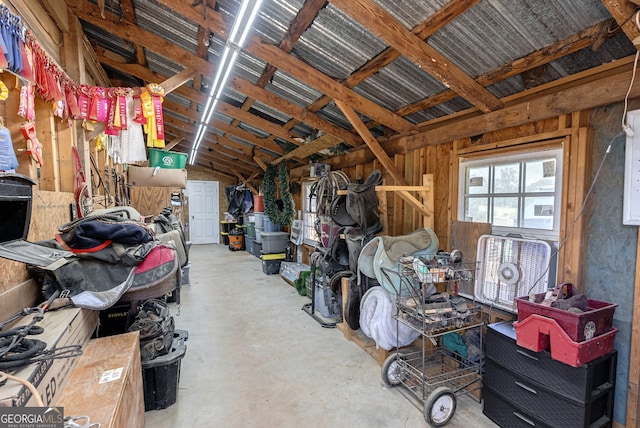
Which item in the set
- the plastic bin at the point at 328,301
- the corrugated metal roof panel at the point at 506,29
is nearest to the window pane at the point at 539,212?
the corrugated metal roof panel at the point at 506,29

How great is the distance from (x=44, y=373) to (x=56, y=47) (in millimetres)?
3124

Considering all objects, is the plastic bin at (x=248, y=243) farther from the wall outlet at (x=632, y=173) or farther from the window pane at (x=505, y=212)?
the wall outlet at (x=632, y=173)

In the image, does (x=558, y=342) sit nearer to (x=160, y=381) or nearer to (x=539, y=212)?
(x=539, y=212)

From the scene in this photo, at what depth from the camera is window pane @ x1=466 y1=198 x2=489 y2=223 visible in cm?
286

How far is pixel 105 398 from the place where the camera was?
128 centimetres

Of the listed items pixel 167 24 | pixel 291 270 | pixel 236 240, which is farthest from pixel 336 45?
pixel 236 240

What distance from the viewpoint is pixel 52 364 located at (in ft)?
4.03

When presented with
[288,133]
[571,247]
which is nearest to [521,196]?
[571,247]

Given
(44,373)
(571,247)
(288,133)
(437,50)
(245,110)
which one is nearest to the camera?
(44,373)

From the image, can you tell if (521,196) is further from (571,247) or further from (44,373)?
(44,373)

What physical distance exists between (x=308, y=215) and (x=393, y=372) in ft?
13.5

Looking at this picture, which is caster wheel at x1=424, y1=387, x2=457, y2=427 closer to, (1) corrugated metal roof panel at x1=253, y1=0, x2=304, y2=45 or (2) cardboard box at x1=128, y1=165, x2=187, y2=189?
(1) corrugated metal roof panel at x1=253, y1=0, x2=304, y2=45

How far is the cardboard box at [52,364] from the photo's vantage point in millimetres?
972

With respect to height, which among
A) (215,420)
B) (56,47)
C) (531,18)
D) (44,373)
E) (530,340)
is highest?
(56,47)
